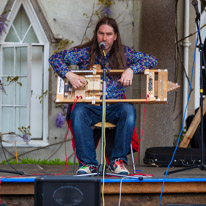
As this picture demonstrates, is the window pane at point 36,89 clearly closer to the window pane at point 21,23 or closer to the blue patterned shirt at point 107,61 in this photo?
the window pane at point 21,23

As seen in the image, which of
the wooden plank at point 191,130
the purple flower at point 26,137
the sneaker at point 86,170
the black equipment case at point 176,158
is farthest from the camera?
the purple flower at point 26,137

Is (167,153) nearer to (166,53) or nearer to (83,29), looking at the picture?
(166,53)

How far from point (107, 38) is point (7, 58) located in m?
2.02

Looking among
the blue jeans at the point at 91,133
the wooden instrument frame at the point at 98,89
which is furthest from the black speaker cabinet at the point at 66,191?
the wooden instrument frame at the point at 98,89

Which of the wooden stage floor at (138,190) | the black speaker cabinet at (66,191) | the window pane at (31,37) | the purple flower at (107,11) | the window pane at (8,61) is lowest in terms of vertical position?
the wooden stage floor at (138,190)

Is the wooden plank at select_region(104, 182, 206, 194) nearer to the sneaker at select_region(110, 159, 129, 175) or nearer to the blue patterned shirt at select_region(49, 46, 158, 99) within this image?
the sneaker at select_region(110, 159, 129, 175)

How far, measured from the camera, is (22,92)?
5.62 metres

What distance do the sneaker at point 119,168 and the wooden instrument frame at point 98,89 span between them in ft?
1.58

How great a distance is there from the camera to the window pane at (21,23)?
18.4 feet

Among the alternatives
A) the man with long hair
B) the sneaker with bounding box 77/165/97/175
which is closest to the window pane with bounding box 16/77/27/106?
the man with long hair

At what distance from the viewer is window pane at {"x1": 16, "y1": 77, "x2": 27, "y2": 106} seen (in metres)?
5.61

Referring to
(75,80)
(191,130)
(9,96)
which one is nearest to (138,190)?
(75,80)

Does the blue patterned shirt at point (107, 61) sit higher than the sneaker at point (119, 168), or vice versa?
the blue patterned shirt at point (107, 61)

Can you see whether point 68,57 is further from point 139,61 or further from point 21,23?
point 21,23
